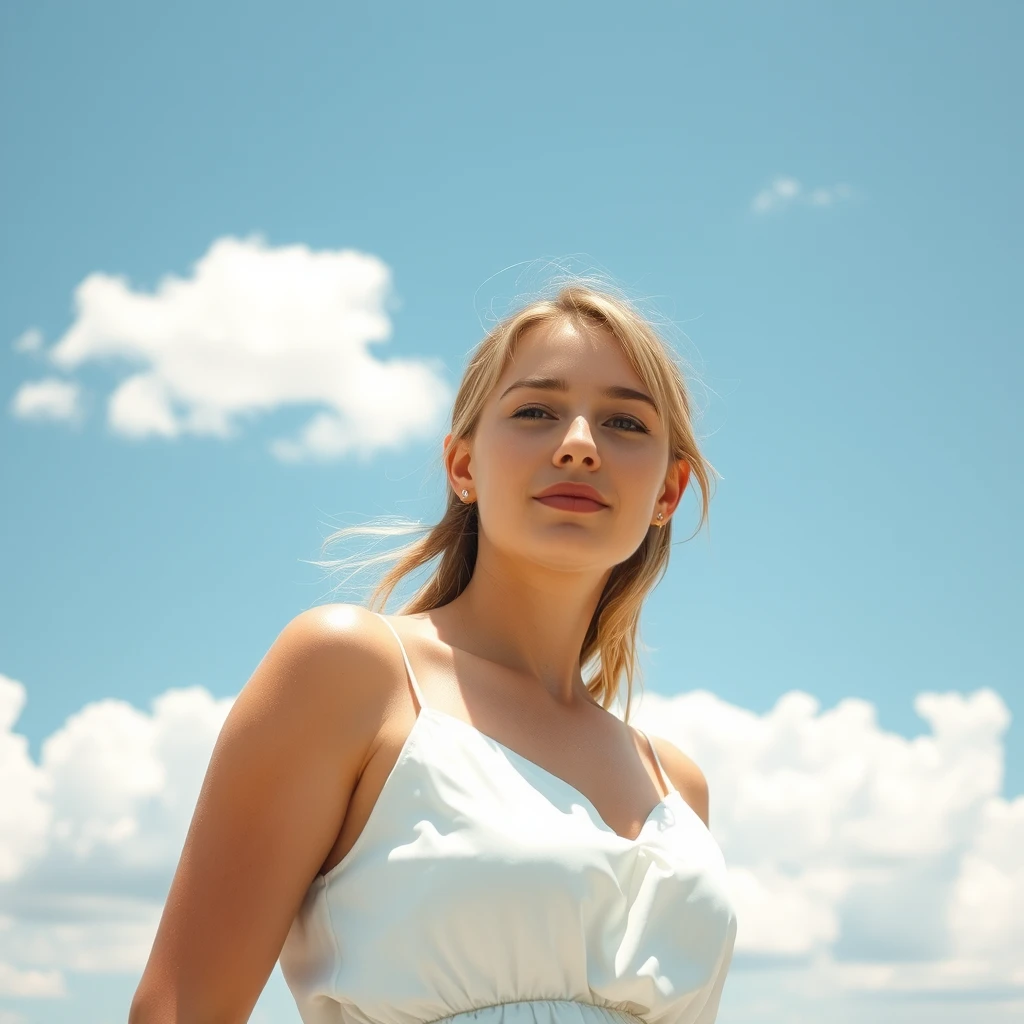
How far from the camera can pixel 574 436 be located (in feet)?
13.6

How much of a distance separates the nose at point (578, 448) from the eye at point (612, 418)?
19 cm

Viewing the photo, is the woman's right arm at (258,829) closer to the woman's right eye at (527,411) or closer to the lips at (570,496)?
the lips at (570,496)

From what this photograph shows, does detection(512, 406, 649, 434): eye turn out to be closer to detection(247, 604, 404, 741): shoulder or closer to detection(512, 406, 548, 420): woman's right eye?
detection(512, 406, 548, 420): woman's right eye

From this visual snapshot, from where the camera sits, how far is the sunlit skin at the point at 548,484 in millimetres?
4188

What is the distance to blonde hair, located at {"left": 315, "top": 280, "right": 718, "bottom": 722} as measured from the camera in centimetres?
454

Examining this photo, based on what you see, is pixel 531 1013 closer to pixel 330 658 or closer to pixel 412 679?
pixel 412 679

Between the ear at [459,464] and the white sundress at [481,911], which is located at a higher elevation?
the ear at [459,464]

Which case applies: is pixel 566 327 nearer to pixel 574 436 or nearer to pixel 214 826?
pixel 574 436

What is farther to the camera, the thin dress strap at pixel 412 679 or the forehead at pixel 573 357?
the forehead at pixel 573 357

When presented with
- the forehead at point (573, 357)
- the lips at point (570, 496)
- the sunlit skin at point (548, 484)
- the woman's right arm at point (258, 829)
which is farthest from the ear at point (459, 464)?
the woman's right arm at point (258, 829)

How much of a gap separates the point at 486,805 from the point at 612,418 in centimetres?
150

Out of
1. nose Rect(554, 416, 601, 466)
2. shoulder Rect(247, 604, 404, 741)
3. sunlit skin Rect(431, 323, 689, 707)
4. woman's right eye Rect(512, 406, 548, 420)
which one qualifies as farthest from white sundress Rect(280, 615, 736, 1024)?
woman's right eye Rect(512, 406, 548, 420)

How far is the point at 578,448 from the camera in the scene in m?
4.13

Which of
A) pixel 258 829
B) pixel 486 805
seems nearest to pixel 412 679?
pixel 486 805
